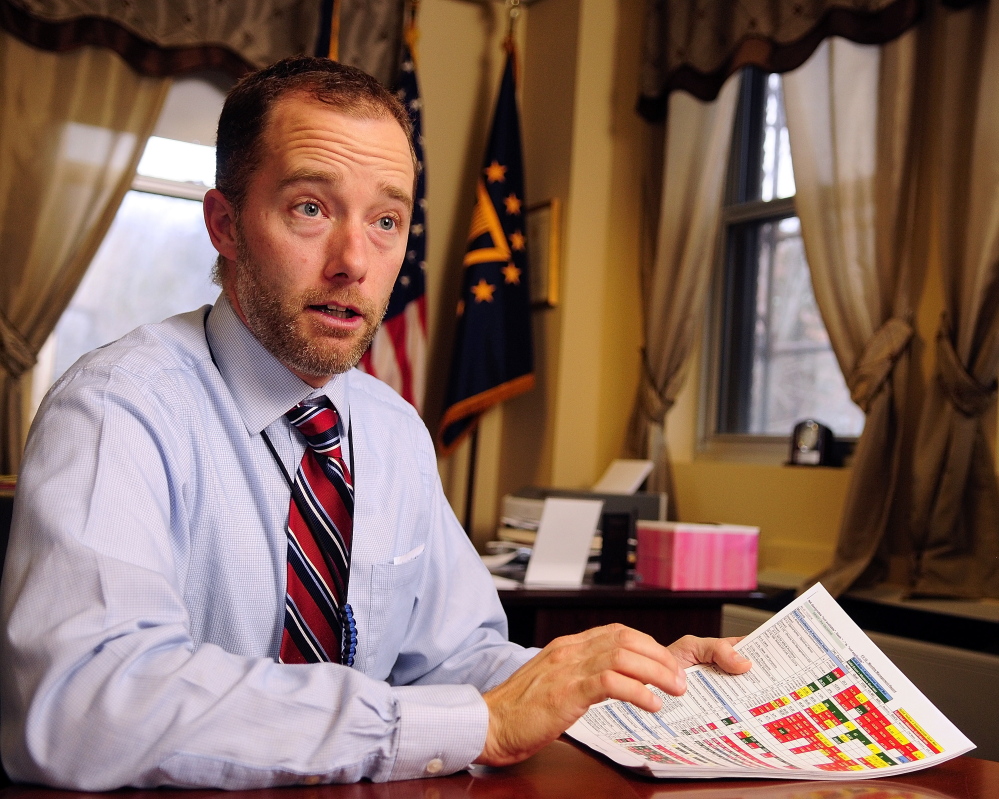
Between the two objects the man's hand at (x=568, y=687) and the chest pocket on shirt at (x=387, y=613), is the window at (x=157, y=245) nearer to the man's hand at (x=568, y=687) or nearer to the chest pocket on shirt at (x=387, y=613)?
the chest pocket on shirt at (x=387, y=613)

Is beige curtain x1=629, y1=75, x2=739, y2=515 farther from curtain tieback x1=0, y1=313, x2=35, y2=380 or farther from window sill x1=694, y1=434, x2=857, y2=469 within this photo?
curtain tieback x1=0, y1=313, x2=35, y2=380

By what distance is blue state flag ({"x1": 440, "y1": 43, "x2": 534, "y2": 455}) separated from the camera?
12.0ft

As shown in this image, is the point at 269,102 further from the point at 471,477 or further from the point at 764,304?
the point at 471,477

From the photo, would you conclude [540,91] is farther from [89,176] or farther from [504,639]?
[504,639]

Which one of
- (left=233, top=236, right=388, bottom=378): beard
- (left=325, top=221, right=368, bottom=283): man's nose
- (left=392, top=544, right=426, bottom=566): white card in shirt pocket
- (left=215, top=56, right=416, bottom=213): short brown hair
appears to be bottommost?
(left=392, top=544, right=426, bottom=566): white card in shirt pocket

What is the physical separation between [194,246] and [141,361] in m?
2.78

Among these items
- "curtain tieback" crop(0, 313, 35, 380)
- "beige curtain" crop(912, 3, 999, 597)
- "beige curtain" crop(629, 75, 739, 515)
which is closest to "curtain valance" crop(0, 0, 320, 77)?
"curtain tieback" crop(0, 313, 35, 380)

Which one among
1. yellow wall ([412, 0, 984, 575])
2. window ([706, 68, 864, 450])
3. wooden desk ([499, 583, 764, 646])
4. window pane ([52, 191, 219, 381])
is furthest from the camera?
yellow wall ([412, 0, 984, 575])

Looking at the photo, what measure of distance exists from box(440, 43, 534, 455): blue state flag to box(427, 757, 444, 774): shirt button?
2.85 m

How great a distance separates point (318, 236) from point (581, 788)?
696 mm

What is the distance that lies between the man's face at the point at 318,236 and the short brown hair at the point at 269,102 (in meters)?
0.02

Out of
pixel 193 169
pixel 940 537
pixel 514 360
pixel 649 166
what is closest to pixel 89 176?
pixel 193 169

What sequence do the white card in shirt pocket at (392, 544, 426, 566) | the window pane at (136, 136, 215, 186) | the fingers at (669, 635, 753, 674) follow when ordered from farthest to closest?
the window pane at (136, 136, 215, 186), the white card in shirt pocket at (392, 544, 426, 566), the fingers at (669, 635, 753, 674)

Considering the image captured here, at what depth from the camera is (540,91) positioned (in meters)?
3.95
